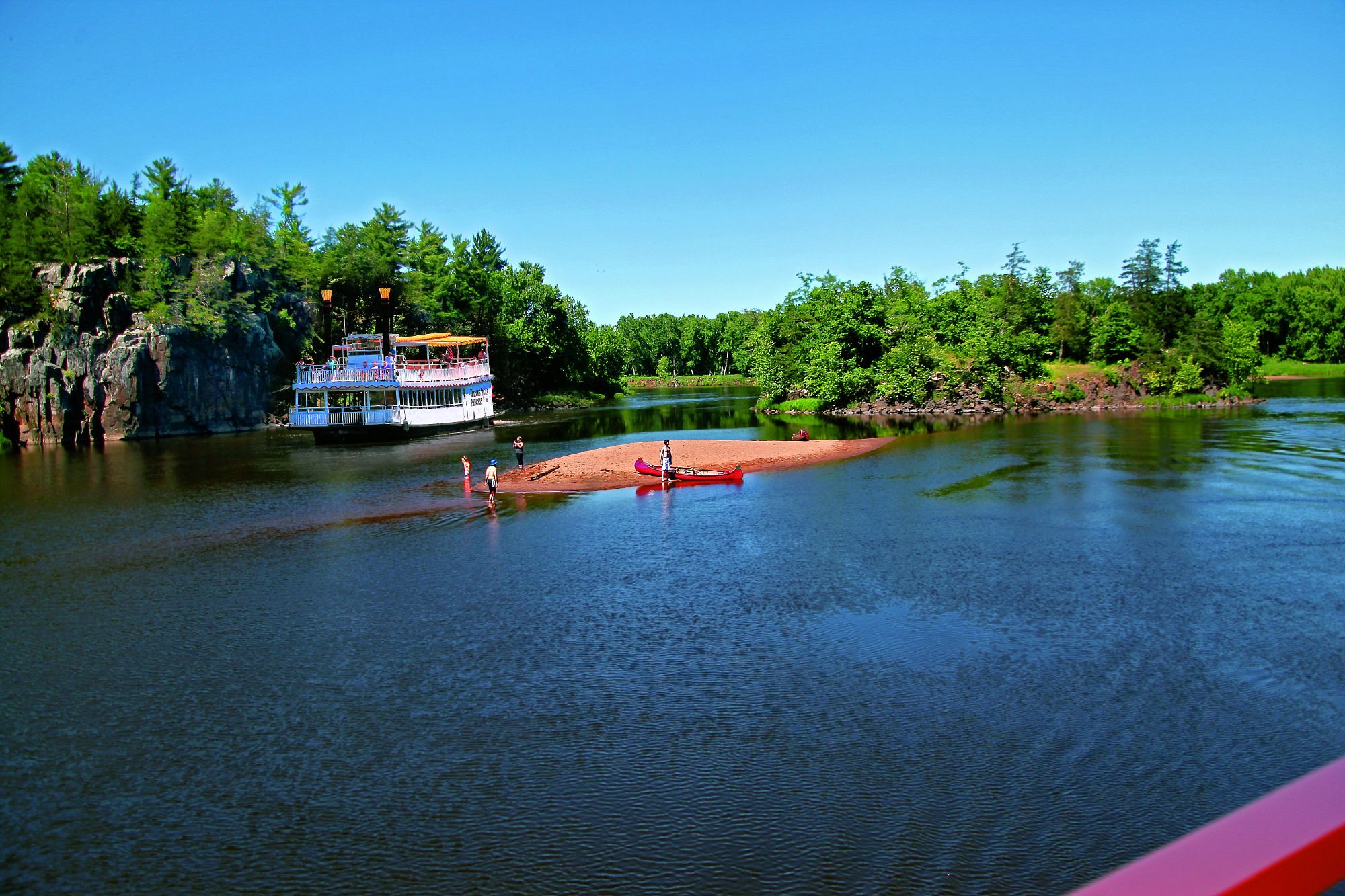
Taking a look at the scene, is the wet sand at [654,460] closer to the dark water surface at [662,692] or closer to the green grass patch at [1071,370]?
the dark water surface at [662,692]

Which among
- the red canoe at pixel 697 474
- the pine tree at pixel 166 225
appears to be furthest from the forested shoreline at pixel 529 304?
the red canoe at pixel 697 474

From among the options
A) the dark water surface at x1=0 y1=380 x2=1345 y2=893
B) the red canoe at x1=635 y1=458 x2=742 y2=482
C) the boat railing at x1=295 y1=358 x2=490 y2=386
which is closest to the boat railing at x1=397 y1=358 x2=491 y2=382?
the boat railing at x1=295 y1=358 x2=490 y2=386

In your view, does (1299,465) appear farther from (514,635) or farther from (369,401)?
(369,401)

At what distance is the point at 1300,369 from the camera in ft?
408

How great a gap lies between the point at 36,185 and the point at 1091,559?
95.9 meters

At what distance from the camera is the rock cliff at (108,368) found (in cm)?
7294

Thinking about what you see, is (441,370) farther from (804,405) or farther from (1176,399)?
(1176,399)

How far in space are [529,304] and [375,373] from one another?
53.2 meters

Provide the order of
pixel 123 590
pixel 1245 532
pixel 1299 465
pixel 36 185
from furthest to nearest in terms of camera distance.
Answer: pixel 36 185 → pixel 1299 465 → pixel 1245 532 → pixel 123 590

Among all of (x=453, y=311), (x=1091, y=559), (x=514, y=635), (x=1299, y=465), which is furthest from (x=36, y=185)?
(x=1299, y=465)

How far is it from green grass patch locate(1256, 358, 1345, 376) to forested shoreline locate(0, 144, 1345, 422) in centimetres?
568

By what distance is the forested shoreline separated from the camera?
80.8 m

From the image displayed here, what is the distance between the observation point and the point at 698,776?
14.4m

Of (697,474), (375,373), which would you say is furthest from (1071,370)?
(375,373)
